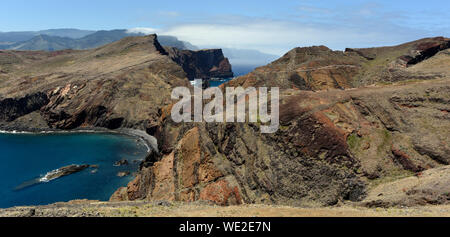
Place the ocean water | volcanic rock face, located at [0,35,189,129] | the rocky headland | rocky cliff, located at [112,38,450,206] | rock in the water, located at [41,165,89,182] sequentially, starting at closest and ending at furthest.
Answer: the rocky headland, rocky cliff, located at [112,38,450,206], the ocean water, rock in the water, located at [41,165,89,182], volcanic rock face, located at [0,35,189,129]

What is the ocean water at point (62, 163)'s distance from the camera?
2318 inches

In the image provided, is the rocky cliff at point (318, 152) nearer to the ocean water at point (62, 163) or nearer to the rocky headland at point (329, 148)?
the rocky headland at point (329, 148)

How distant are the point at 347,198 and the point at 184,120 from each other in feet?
148

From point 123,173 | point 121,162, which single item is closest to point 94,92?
point 121,162

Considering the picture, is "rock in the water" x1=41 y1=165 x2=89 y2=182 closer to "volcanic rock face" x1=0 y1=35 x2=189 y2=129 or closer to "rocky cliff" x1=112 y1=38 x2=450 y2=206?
"rocky cliff" x1=112 y1=38 x2=450 y2=206

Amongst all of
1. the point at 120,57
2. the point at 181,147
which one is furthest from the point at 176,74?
the point at 181,147

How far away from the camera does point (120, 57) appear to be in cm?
16850

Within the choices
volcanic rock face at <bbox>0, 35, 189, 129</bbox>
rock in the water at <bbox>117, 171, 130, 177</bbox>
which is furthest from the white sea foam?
volcanic rock face at <bbox>0, 35, 189, 129</bbox>
